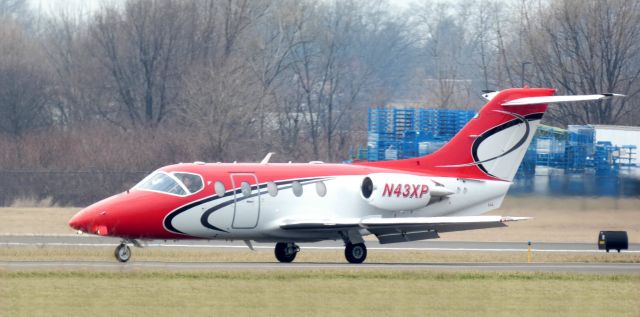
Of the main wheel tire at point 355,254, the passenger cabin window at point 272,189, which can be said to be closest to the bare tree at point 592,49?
the main wheel tire at point 355,254

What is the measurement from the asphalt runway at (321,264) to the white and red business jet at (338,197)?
0.89 metres

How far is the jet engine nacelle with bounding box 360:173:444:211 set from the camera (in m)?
29.9

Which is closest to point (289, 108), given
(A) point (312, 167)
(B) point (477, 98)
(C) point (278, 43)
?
(C) point (278, 43)

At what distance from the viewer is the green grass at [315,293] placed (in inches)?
718

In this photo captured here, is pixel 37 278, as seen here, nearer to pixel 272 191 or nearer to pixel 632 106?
pixel 272 191

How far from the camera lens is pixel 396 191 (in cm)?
2994

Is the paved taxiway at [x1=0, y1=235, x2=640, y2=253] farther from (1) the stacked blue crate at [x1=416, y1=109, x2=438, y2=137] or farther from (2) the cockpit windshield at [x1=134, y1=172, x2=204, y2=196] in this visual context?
(1) the stacked blue crate at [x1=416, y1=109, x2=438, y2=137]

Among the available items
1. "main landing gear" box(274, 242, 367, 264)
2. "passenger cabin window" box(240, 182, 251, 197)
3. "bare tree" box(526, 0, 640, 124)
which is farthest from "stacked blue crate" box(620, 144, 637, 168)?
"passenger cabin window" box(240, 182, 251, 197)

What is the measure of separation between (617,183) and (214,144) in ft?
90.8

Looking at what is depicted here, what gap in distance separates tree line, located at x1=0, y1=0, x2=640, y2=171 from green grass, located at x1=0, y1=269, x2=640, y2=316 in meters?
37.6

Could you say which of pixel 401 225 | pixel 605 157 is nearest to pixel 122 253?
pixel 401 225

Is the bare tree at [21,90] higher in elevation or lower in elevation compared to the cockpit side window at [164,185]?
higher

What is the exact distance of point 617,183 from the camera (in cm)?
3816

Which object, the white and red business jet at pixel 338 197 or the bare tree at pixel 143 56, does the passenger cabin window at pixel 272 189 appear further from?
the bare tree at pixel 143 56
